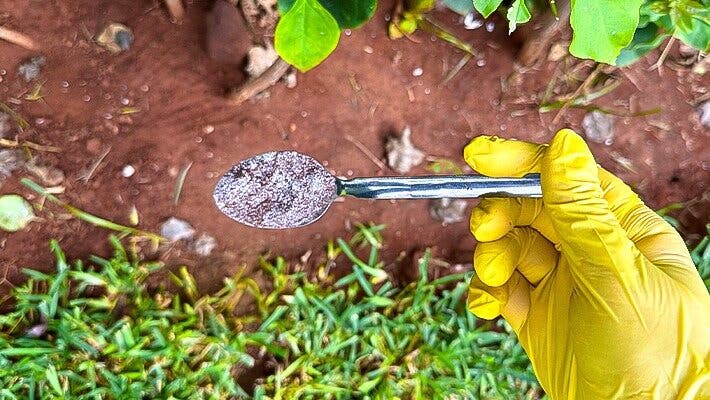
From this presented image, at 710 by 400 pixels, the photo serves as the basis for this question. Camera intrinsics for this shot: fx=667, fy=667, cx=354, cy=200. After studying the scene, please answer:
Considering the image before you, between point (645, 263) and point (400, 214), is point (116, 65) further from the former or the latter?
point (645, 263)

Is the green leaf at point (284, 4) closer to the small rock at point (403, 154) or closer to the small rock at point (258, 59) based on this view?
the small rock at point (258, 59)

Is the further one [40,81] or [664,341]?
[40,81]

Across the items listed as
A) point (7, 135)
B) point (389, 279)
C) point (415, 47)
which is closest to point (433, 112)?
point (415, 47)

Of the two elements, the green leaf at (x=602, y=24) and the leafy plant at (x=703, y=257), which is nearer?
the green leaf at (x=602, y=24)

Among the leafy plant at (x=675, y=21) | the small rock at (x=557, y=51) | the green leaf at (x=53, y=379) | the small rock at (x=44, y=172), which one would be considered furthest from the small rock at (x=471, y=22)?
the green leaf at (x=53, y=379)

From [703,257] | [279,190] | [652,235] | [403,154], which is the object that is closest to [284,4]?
[279,190]
